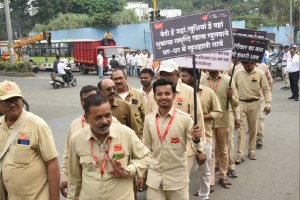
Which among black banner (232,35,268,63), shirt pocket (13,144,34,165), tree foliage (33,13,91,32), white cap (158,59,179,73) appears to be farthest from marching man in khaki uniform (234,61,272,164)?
tree foliage (33,13,91,32)

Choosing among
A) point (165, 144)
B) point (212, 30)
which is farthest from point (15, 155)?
point (212, 30)

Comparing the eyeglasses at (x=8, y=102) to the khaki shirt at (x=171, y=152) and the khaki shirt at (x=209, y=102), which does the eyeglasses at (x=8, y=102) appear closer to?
the khaki shirt at (x=171, y=152)

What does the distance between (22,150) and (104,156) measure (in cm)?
71

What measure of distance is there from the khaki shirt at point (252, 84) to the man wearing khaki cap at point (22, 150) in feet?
15.0

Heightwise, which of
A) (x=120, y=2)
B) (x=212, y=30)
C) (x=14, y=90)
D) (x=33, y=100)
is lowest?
(x=33, y=100)

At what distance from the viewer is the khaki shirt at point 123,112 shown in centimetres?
461

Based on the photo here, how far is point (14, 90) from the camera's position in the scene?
130 inches

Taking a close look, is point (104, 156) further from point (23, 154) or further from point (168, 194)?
point (168, 194)

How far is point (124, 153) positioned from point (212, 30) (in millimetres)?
1644

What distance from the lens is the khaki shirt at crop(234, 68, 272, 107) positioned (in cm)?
712

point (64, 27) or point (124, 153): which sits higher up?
point (64, 27)

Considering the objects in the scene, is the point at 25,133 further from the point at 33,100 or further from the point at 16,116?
the point at 33,100

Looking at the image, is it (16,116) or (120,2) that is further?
(120,2)

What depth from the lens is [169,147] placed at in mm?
3936
